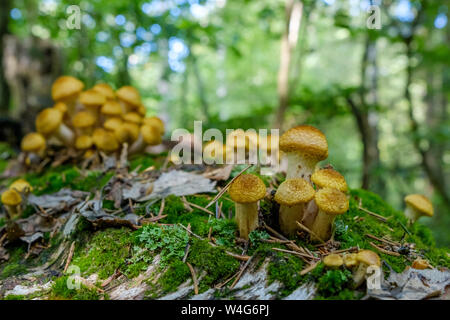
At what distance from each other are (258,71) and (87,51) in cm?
1409

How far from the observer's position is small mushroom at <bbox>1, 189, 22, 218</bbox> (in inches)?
107

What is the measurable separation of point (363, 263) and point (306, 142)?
82cm

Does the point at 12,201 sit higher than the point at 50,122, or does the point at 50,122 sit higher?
the point at 50,122

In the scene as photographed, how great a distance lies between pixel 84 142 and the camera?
11.8 feet

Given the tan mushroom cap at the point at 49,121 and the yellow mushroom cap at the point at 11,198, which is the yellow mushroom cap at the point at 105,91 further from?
the yellow mushroom cap at the point at 11,198

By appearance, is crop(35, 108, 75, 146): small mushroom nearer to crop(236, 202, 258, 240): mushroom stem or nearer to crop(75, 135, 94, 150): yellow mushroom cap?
crop(75, 135, 94, 150): yellow mushroom cap

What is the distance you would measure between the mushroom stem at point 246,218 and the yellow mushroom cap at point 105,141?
6.91 feet

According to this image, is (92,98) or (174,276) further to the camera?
(92,98)

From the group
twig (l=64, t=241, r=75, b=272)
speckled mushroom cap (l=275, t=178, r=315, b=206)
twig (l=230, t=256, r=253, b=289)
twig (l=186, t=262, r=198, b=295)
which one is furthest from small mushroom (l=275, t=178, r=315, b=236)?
twig (l=64, t=241, r=75, b=272)

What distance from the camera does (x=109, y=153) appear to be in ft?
11.9

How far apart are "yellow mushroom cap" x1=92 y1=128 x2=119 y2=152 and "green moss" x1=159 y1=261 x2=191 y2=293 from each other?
2.09 metres

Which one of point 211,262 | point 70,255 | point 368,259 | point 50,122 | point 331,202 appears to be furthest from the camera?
point 50,122

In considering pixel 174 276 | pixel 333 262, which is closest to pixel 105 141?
pixel 174 276

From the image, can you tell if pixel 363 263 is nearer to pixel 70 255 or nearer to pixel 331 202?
pixel 331 202
